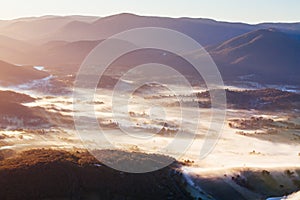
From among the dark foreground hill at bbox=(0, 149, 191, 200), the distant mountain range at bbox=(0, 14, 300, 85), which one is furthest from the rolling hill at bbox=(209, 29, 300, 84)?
the dark foreground hill at bbox=(0, 149, 191, 200)

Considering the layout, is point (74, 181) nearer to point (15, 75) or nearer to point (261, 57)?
point (15, 75)

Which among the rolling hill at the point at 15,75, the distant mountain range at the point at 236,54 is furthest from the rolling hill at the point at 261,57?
the rolling hill at the point at 15,75

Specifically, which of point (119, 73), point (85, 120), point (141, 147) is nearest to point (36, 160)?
point (141, 147)

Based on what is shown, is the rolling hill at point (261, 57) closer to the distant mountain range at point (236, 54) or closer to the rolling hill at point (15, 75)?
the distant mountain range at point (236, 54)

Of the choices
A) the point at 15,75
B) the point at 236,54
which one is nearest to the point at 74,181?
the point at 15,75

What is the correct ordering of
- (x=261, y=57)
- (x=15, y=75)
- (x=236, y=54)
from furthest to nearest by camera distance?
(x=236, y=54) < (x=261, y=57) < (x=15, y=75)

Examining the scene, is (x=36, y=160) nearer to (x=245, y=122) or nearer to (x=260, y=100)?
(x=245, y=122)

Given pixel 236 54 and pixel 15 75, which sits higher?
pixel 236 54

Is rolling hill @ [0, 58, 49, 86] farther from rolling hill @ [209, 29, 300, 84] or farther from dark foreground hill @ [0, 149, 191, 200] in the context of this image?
dark foreground hill @ [0, 149, 191, 200]

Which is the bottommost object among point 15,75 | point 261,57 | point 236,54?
point 15,75

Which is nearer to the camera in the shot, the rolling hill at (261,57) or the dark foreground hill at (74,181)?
the dark foreground hill at (74,181)

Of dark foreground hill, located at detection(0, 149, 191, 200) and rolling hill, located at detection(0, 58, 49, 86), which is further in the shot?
rolling hill, located at detection(0, 58, 49, 86)
